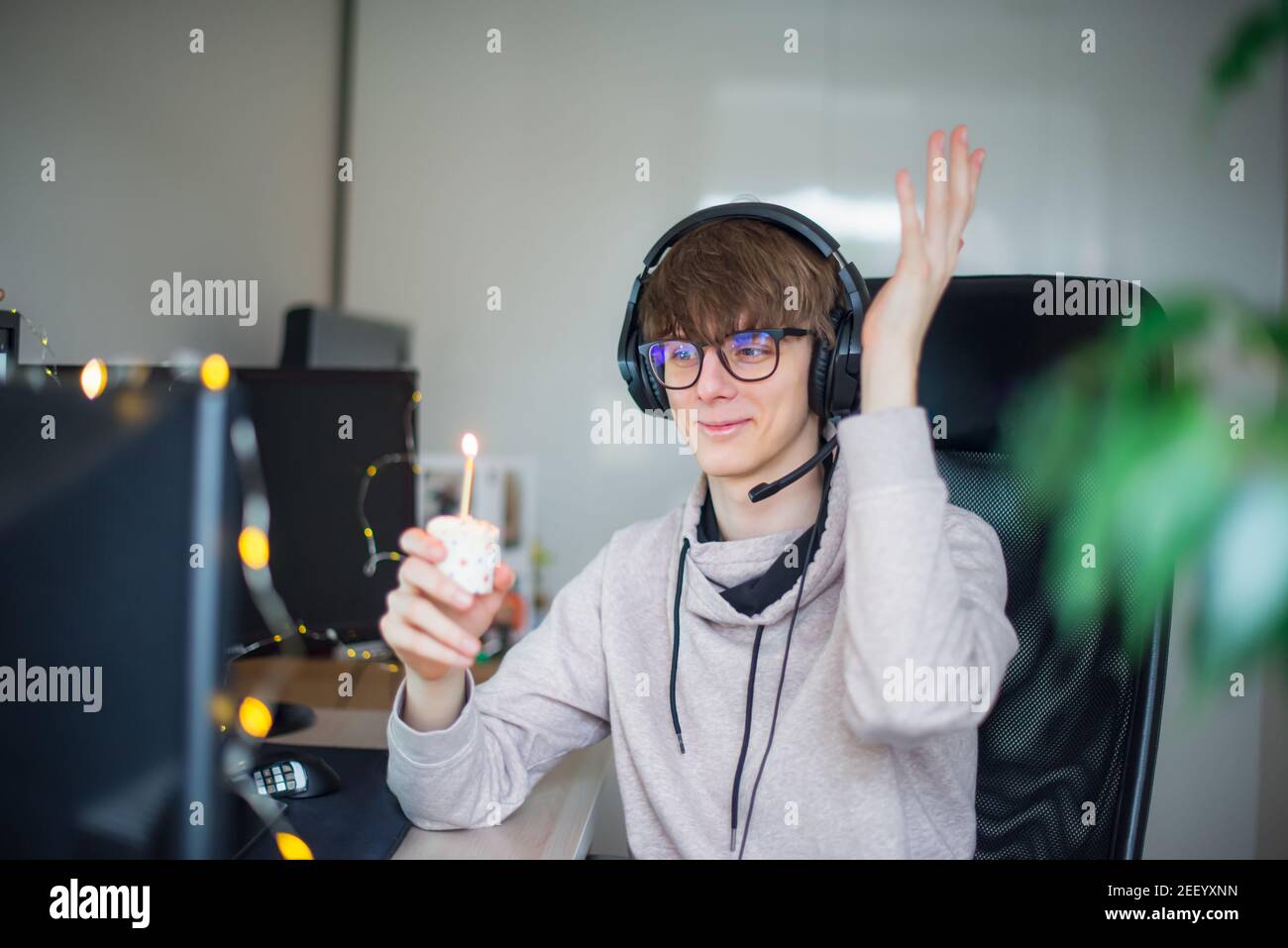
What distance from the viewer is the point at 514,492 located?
1.80 meters

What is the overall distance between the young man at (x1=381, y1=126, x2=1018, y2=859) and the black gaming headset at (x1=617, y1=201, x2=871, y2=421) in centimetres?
2

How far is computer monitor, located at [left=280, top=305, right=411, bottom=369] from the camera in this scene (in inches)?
57.7

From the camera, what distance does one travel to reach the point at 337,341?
60.6 inches

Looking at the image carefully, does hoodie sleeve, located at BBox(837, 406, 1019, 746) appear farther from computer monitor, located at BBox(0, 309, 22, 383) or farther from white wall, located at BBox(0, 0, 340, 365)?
white wall, located at BBox(0, 0, 340, 365)

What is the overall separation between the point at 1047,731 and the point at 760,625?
309 mm

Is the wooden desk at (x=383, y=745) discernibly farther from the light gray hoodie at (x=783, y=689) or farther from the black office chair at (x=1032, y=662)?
the black office chair at (x=1032, y=662)

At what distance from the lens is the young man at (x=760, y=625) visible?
625mm

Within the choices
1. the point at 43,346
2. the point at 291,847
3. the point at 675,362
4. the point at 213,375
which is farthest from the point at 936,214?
the point at 43,346

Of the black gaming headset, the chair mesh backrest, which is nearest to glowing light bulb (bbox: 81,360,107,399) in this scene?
the black gaming headset

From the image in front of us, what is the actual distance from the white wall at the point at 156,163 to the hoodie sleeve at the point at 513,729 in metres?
0.68

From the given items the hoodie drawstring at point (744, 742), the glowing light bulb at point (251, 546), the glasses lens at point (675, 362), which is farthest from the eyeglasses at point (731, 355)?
the glowing light bulb at point (251, 546)
